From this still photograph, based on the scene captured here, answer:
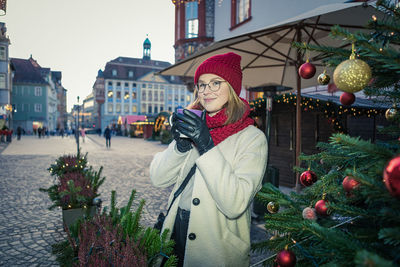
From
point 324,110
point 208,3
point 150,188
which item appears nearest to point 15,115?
point 208,3

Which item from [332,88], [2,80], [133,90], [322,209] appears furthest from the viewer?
[133,90]

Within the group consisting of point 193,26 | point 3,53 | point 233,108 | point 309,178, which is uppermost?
point 3,53

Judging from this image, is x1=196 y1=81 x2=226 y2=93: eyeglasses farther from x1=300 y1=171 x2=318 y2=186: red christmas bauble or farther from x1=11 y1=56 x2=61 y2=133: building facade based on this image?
x1=11 y1=56 x2=61 y2=133: building facade

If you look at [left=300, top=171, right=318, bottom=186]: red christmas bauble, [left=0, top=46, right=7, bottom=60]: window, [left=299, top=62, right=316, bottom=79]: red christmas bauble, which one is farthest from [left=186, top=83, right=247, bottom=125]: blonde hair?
[left=0, top=46, right=7, bottom=60]: window

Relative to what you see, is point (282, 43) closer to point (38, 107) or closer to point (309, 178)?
point (309, 178)

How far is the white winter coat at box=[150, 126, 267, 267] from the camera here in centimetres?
142

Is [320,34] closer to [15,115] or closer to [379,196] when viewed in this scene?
[379,196]

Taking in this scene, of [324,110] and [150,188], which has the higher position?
[324,110]

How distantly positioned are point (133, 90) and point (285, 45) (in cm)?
6536

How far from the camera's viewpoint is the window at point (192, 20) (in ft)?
53.3

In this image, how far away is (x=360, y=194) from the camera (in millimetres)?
911

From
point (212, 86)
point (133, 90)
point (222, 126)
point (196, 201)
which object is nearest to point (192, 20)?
point (212, 86)

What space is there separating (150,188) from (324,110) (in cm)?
497

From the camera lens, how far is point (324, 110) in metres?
6.11
